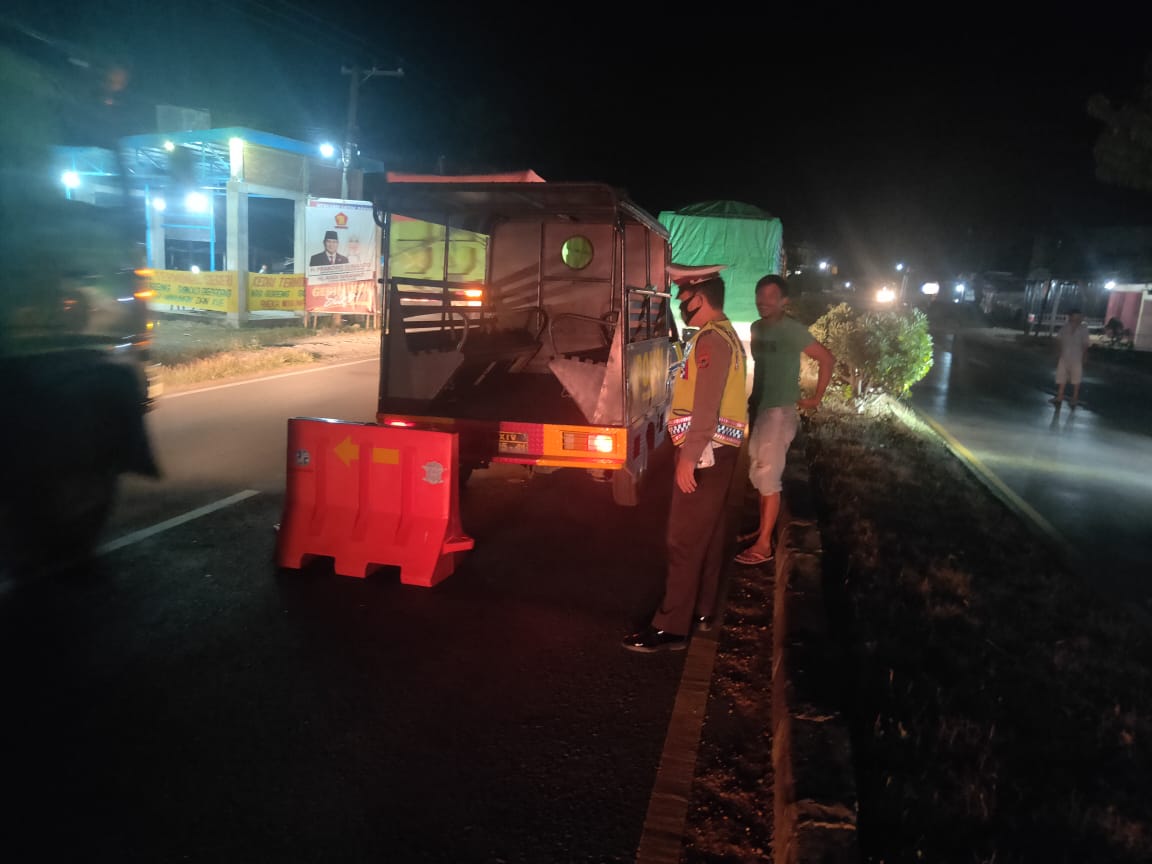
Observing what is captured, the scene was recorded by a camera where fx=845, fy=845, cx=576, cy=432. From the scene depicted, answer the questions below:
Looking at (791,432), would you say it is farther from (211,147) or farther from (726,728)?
(211,147)

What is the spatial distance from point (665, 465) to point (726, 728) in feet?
17.4

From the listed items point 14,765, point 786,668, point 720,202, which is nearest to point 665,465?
point 786,668

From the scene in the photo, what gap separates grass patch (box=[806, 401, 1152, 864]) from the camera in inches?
123

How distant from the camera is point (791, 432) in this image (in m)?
5.64

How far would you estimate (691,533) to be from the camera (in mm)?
4520

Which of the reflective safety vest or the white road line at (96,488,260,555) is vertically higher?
the reflective safety vest

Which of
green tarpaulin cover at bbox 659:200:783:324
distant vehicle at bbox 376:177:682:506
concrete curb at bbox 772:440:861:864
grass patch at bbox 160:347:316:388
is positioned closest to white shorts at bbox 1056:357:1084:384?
green tarpaulin cover at bbox 659:200:783:324

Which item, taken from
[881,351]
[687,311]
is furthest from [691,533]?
[881,351]

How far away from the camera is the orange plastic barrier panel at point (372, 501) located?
520cm

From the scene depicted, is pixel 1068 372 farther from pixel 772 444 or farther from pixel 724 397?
pixel 724 397

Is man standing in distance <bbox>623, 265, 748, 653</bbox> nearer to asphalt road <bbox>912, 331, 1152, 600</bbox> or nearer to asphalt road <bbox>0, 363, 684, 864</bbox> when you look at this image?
asphalt road <bbox>0, 363, 684, 864</bbox>

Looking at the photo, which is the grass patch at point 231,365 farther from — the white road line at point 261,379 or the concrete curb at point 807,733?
the concrete curb at point 807,733

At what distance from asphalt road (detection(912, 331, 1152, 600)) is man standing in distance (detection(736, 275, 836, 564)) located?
2.57 meters

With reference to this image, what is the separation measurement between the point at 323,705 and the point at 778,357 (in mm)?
3464
